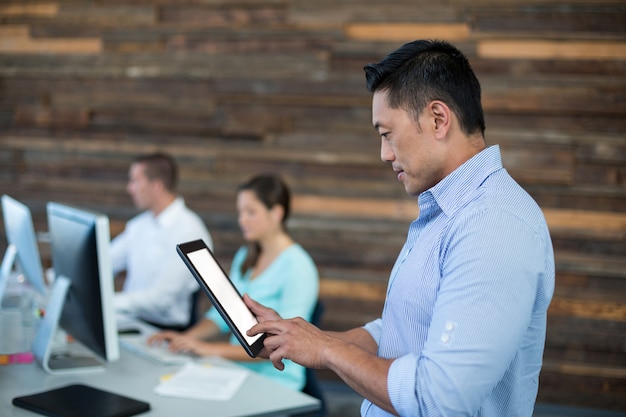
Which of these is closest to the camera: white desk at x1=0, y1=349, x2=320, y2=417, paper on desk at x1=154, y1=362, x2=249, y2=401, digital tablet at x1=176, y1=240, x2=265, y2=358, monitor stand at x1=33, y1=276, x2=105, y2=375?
digital tablet at x1=176, y1=240, x2=265, y2=358

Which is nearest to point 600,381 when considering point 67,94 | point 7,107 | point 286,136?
point 286,136

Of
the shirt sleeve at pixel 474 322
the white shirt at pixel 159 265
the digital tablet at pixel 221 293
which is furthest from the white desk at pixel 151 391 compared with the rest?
the white shirt at pixel 159 265

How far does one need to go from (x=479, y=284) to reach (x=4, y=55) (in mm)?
4556

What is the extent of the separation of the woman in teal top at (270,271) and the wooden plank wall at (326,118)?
44.7 inches

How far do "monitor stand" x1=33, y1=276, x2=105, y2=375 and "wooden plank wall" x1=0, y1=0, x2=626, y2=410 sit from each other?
2.11 meters

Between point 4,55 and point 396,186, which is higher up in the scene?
point 4,55

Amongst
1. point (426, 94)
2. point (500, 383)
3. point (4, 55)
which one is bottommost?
point (500, 383)

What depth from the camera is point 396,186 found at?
422 cm

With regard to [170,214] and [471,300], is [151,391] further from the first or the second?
[170,214]

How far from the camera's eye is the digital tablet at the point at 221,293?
157cm

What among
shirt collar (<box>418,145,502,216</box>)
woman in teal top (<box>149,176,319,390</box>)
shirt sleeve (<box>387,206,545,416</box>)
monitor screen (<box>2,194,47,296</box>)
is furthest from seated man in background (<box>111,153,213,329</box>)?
shirt sleeve (<box>387,206,545,416</box>)

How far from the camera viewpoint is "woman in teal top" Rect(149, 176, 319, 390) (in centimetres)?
275

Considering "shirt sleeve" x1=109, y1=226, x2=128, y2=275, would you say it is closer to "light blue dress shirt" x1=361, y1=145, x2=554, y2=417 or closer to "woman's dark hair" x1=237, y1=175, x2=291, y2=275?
"woman's dark hair" x1=237, y1=175, x2=291, y2=275

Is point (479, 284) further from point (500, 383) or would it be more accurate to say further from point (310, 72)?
point (310, 72)
